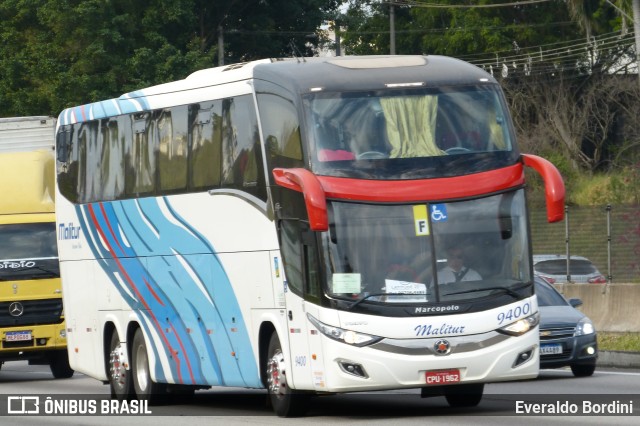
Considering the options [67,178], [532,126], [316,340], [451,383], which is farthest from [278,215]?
[532,126]

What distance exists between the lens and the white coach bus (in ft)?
51.0

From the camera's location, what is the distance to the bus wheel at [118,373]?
20703 millimetres

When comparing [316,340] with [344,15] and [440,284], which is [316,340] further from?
[344,15]

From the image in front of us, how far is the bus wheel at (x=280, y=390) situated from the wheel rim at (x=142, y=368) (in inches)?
143

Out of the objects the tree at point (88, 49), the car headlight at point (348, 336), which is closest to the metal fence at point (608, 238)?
the car headlight at point (348, 336)

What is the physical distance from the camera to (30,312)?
2662 cm

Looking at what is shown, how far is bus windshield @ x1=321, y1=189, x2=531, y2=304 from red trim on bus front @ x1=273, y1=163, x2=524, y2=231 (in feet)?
0.31

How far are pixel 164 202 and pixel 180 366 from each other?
2.05 meters

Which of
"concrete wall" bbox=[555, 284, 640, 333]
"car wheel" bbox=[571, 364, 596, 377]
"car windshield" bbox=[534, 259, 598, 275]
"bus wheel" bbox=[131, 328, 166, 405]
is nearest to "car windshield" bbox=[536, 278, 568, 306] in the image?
"car wheel" bbox=[571, 364, 596, 377]

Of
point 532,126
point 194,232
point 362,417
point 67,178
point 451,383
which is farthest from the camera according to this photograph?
point 532,126

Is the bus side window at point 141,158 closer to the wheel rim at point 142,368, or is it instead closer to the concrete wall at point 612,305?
the wheel rim at point 142,368

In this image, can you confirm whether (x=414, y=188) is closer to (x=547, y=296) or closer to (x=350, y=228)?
(x=350, y=228)

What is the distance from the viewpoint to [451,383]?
50.9 ft

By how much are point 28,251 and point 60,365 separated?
2.36 meters
